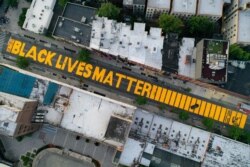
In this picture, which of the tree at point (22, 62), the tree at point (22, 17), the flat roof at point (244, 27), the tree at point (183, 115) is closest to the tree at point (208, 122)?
the tree at point (183, 115)

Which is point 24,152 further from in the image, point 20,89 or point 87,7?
point 87,7

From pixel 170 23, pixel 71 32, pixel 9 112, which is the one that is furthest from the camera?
pixel 71 32

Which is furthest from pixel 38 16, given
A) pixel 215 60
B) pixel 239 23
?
pixel 239 23

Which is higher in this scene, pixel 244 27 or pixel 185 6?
pixel 185 6

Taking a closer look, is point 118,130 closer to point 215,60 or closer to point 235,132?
point 215,60

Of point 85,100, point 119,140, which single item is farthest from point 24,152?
point 119,140

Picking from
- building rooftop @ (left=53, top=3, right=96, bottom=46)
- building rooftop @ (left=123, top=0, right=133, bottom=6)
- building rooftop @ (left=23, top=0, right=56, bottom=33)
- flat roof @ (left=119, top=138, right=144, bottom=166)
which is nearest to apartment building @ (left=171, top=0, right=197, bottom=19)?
building rooftop @ (left=123, top=0, right=133, bottom=6)

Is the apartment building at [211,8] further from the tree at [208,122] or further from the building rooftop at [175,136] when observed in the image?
the building rooftop at [175,136]
